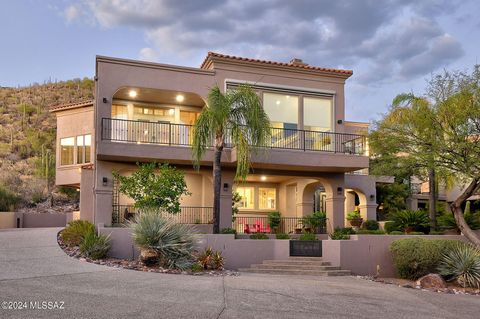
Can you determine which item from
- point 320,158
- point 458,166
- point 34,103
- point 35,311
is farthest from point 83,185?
point 34,103

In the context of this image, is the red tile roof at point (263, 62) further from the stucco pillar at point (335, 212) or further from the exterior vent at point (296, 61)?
the stucco pillar at point (335, 212)

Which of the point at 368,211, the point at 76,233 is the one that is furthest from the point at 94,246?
the point at 368,211

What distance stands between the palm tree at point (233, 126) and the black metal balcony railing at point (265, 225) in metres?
6.00

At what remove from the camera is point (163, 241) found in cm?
1494

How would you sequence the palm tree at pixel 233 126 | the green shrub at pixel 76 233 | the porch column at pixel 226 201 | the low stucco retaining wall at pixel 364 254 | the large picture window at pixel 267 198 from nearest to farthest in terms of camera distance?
the green shrub at pixel 76 233
the palm tree at pixel 233 126
the low stucco retaining wall at pixel 364 254
the porch column at pixel 226 201
the large picture window at pixel 267 198

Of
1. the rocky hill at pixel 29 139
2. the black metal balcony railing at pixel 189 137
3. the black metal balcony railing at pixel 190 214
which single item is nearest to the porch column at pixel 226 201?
the black metal balcony railing at pixel 190 214

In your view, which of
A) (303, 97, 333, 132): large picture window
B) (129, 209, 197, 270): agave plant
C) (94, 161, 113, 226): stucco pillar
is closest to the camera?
(129, 209, 197, 270): agave plant

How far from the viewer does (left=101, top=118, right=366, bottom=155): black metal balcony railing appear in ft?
69.6

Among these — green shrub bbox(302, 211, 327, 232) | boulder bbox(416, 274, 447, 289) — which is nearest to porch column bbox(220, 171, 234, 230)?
green shrub bbox(302, 211, 327, 232)

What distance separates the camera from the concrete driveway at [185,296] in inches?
350

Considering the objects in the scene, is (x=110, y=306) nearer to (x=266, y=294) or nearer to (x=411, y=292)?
(x=266, y=294)

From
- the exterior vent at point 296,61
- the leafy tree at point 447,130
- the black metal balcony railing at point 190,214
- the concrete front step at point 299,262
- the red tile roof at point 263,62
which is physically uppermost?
the exterior vent at point 296,61

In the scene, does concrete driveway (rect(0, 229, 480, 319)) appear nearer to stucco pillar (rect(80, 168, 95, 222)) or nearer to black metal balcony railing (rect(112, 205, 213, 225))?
stucco pillar (rect(80, 168, 95, 222))

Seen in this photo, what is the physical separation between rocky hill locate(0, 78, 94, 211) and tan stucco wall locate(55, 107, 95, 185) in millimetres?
4728
